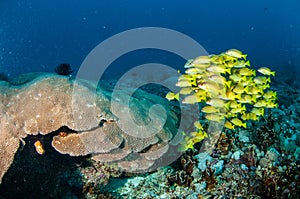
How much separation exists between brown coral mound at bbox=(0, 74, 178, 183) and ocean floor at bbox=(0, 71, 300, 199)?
27 cm

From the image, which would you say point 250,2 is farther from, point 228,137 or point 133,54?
point 228,137

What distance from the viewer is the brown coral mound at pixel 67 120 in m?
4.83

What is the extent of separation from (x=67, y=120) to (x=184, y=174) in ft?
8.97

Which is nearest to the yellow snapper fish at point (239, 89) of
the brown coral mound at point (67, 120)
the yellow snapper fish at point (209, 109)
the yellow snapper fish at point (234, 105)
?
the yellow snapper fish at point (234, 105)

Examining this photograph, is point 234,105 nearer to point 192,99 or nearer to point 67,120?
point 192,99

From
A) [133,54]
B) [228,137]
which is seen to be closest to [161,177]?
[228,137]

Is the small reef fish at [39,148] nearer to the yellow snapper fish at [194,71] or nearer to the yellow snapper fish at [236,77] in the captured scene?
the yellow snapper fish at [194,71]

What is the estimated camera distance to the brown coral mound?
4.83 m

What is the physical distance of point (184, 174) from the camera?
557cm

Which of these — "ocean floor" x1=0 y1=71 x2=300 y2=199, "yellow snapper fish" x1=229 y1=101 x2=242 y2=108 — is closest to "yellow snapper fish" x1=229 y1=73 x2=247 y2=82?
"yellow snapper fish" x1=229 y1=101 x2=242 y2=108

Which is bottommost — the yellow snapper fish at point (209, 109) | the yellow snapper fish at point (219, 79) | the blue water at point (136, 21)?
the yellow snapper fish at point (209, 109)

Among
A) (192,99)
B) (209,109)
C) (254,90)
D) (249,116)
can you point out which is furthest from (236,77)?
(249,116)

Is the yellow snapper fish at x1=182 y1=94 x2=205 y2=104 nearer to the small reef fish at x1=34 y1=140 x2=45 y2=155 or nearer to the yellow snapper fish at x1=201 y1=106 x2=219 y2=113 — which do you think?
the yellow snapper fish at x1=201 y1=106 x2=219 y2=113

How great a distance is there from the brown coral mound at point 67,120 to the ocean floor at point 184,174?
27 cm
